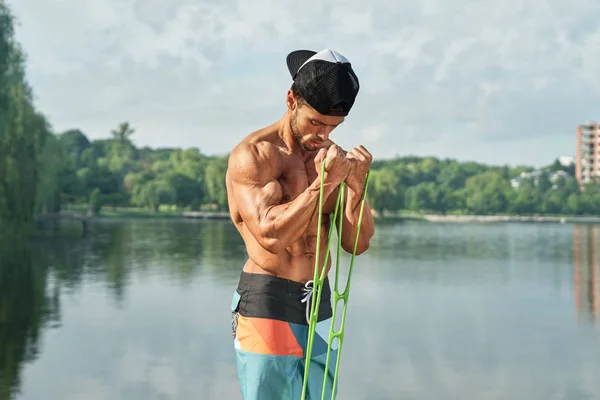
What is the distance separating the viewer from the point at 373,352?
33.4 ft

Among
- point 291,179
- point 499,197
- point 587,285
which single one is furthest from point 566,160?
point 291,179

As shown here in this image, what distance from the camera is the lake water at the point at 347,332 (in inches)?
326

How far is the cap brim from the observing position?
2.85 m

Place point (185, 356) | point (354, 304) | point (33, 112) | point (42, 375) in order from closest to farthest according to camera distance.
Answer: point (42, 375) → point (185, 356) → point (354, 304) → point (33, 112)

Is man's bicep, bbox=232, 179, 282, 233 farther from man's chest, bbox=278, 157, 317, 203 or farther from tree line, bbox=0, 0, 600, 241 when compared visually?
tree line, bbox=0, 0, 600, 241

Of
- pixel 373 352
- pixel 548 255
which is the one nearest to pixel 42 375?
pixel 373 352

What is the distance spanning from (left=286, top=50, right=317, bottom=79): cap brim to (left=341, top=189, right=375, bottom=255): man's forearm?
0.43 m

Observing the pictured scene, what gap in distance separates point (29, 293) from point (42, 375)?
7.29 metres

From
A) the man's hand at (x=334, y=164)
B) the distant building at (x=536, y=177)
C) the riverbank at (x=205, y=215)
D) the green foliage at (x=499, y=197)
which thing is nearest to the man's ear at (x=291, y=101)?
the man's hand at (x=334, y=164)

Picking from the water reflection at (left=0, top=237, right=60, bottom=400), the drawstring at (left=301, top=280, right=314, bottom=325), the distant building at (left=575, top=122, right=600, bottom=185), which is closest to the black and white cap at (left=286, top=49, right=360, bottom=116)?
the drawstring at (left=301, top=280, right=314, bottom=325)

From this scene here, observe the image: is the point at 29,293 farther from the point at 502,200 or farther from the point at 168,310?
the point at 502,200

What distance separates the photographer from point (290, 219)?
8.59 feet

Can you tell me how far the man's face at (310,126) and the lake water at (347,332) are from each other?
17.2 ft

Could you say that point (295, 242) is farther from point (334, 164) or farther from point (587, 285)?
point (587, 285)
